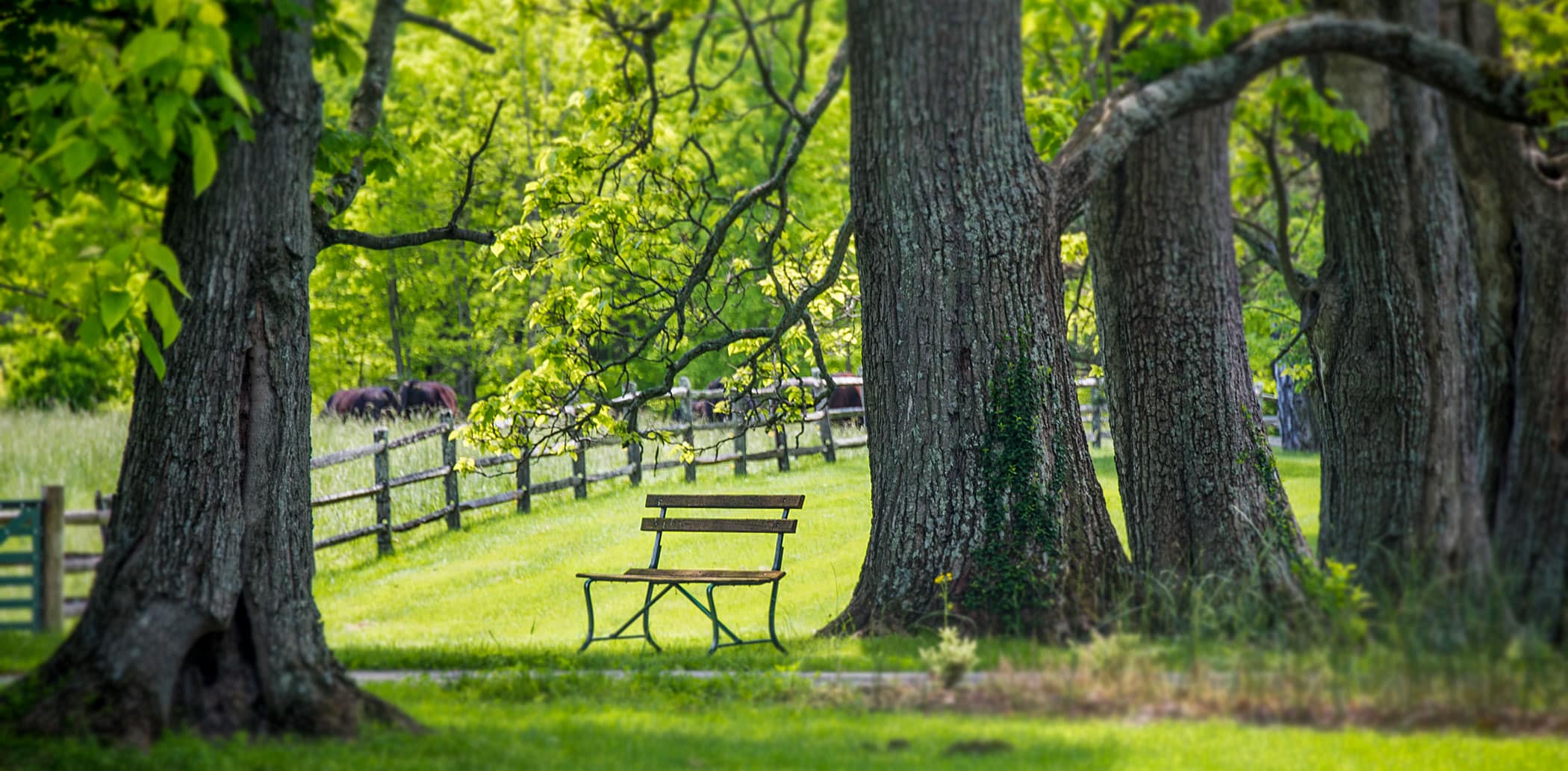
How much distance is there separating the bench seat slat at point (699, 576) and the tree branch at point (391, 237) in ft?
7.87

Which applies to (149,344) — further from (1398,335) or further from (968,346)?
(1398,335)

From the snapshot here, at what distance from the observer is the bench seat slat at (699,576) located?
838 cm

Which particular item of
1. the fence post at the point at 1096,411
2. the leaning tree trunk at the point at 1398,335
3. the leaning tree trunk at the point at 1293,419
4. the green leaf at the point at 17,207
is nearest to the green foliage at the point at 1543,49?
the leaning tree trunk at the point at 1398,335

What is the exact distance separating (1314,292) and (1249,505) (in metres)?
1.45

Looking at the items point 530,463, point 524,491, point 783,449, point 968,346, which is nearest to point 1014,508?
point 968,346

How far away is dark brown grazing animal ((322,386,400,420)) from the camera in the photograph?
2388cm

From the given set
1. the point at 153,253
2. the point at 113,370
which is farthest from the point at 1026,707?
the point at 113,370

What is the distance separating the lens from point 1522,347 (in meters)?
7.36

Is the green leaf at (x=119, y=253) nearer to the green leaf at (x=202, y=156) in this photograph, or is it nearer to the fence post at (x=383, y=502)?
the green leaf at (x=202, y=156)

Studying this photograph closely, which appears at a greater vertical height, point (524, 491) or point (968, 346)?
point (968, 346)

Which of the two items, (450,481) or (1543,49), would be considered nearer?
(1543,49)

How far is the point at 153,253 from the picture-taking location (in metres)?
4.44

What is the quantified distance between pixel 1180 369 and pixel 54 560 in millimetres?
6552

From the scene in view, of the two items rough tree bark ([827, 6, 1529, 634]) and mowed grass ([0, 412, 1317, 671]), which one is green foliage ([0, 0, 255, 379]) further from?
rough tree bark ([827, 6, 1529, 634])
